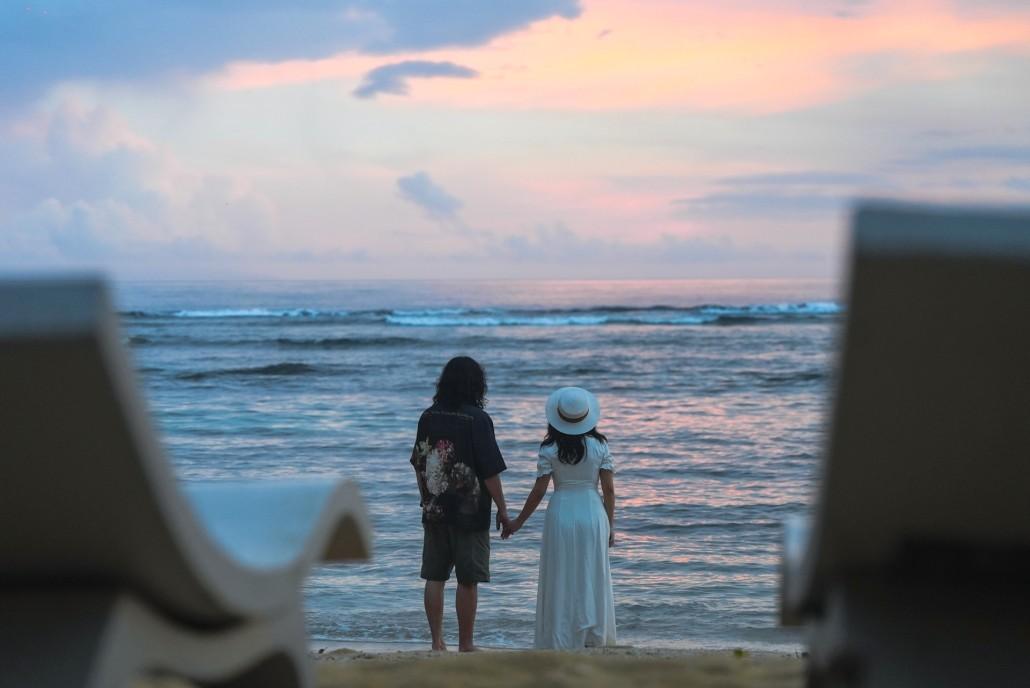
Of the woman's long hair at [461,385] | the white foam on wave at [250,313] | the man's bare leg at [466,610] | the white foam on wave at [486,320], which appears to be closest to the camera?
the woman's long hair at [461,385]

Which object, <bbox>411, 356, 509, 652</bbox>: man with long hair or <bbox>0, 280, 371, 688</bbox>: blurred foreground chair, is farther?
<bbox>411, 356, 509, 652</bbox>: man with long hair

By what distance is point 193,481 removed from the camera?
13.0 metres

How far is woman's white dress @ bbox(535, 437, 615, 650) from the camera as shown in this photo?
259 inches

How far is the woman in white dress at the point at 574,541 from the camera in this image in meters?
6.57

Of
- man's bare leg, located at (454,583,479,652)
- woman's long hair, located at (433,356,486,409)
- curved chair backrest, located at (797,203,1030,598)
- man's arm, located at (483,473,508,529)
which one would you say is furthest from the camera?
man's bare leg, located at (454,583,479,652)

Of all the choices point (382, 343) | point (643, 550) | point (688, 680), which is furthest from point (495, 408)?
point (688, 680)

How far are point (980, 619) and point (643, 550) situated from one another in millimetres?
7877

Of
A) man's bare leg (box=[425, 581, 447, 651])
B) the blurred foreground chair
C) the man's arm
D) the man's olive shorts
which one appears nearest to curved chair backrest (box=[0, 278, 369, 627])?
the blurred foreground chair

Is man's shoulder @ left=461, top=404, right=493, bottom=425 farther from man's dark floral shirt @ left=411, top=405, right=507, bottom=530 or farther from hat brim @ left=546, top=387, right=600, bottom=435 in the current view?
hat brim @ left=546, top=387, right=600, bottom=435

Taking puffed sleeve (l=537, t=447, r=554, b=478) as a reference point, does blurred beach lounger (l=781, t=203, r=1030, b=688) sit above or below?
above

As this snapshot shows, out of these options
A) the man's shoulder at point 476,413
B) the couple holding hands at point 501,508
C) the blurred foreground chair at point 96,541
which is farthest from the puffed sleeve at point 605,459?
the blurred foreground chair at point 96,541

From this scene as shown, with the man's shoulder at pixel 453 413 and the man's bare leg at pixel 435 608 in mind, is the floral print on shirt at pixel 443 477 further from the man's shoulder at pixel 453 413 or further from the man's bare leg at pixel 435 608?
the man's bare leg at pixel 435 608

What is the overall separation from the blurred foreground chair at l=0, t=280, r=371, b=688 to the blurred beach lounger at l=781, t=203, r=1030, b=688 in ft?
3.09

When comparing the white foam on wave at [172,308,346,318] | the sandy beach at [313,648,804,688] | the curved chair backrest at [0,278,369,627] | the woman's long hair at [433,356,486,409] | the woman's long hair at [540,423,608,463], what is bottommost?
the white foam on wave at [172,308,346,318]
